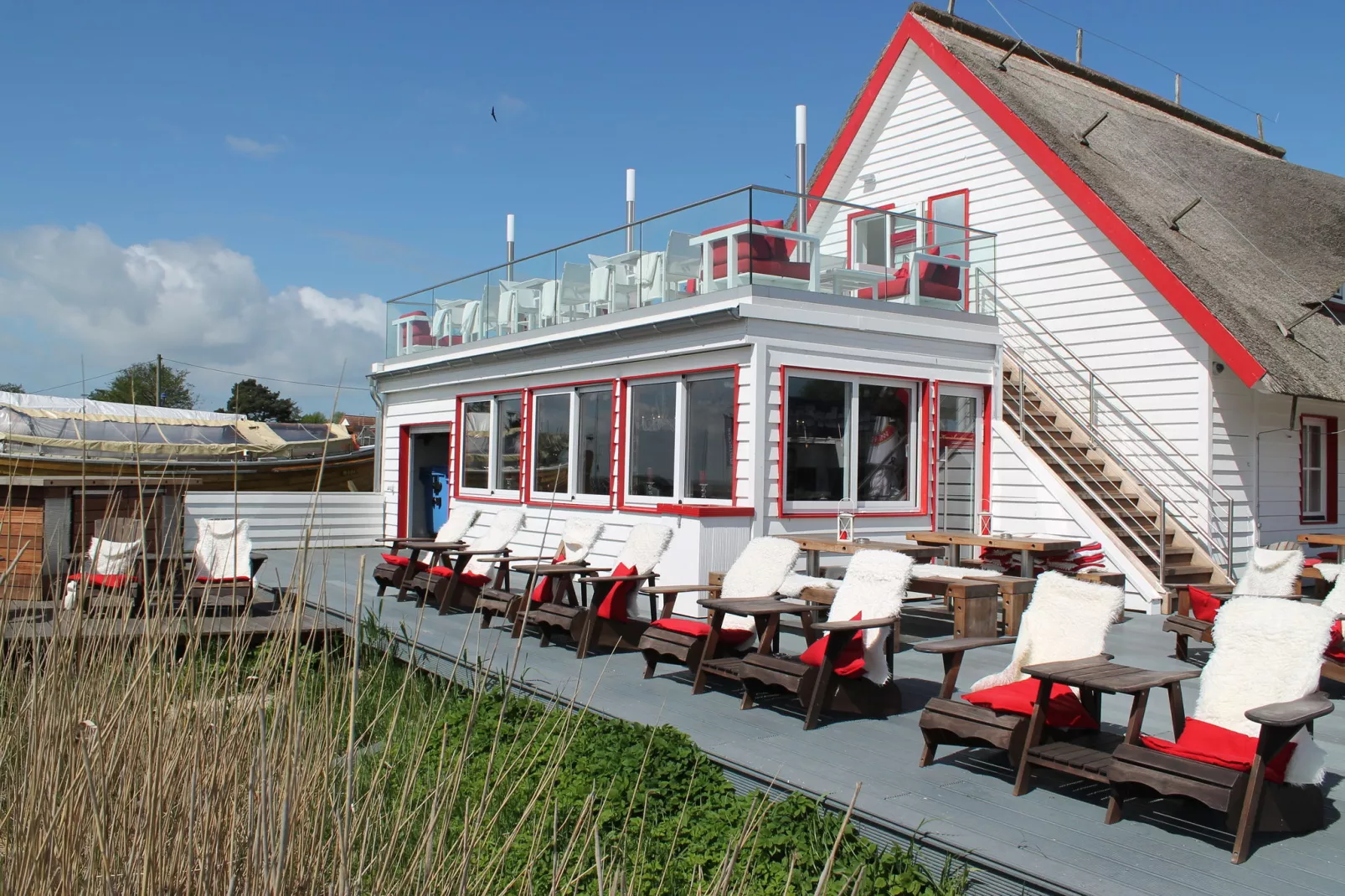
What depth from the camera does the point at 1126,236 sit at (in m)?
12.4

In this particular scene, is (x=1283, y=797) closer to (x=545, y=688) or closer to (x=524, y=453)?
(x=545, y=688)

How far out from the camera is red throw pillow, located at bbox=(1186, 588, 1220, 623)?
768 cm

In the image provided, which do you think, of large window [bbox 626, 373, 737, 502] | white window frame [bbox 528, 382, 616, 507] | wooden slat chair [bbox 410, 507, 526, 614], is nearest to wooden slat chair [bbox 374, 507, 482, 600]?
wooden slat chair [bbox 410, 507, 526, 614]

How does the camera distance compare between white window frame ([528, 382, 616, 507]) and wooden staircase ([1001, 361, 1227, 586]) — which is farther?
white window frame ([528, 382, 616, 507])

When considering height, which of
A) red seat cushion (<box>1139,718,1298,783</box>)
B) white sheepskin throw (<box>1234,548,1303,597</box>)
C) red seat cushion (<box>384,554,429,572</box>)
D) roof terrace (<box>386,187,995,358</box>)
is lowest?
red seat cushion (<box>1139,718,1298,783</box>)

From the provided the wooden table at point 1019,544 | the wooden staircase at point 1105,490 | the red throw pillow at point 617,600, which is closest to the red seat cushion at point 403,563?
the red throw pillow at point 617,600

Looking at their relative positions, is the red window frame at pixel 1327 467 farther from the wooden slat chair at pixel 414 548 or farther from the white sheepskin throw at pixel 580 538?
the wooden slat chair at pixel 414 548

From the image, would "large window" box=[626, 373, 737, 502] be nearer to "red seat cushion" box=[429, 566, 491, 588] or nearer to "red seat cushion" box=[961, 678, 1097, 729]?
"red seat cushion" box=[429, 566, 491, 588]

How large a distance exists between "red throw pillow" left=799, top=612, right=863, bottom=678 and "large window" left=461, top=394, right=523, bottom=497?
347 inches

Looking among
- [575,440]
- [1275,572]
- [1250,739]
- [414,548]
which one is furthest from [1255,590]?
[575,440]

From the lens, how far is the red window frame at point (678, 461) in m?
10.1

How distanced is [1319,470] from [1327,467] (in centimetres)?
19

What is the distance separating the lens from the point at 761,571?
24.3 ft

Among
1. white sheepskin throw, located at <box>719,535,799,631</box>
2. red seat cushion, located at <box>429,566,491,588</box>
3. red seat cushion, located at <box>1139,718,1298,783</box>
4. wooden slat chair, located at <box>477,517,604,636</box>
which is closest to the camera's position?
red seat cushion, located at <box>1139,718,1298,783</box>
